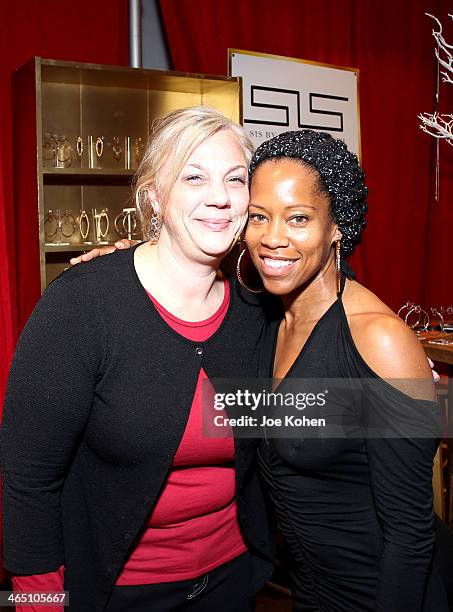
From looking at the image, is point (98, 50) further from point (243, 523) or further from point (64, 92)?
point (243, 523)

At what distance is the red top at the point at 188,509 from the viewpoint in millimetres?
1460

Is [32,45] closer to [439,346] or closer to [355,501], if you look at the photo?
[439,346]

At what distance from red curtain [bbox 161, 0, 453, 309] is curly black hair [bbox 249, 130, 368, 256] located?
269 cm

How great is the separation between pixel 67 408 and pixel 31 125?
1.87 m

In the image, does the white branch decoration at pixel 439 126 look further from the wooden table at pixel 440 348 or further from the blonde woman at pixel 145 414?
the blonde woman at pixel 145 414

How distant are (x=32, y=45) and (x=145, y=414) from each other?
8.20 feet

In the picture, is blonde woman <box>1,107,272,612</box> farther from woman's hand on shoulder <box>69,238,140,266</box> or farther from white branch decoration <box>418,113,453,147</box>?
white branch decoration <box>418,113,453,147</box>

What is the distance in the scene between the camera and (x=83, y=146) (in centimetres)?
334

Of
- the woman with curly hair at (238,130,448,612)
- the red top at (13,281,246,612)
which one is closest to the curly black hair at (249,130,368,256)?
the woman with curly hair at (238,130,448,612)

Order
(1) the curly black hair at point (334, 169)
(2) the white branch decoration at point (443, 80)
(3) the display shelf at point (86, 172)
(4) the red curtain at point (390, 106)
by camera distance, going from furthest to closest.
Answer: (4) the red curtain at point (390, 106) → (2) the white branch decoration at point (443, 80) → (3) the display shelf at point (86, 172) → (1) the curly black hair at point (334, 169)

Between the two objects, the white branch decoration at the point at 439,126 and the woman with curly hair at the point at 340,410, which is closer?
the woman with curly hair at the point at 340,410

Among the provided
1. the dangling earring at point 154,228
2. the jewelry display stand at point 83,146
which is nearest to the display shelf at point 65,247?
the jewelry display stand at point 83,146

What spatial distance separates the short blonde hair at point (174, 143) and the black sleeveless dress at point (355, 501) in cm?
44

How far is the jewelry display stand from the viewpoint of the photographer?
305 centimetres
